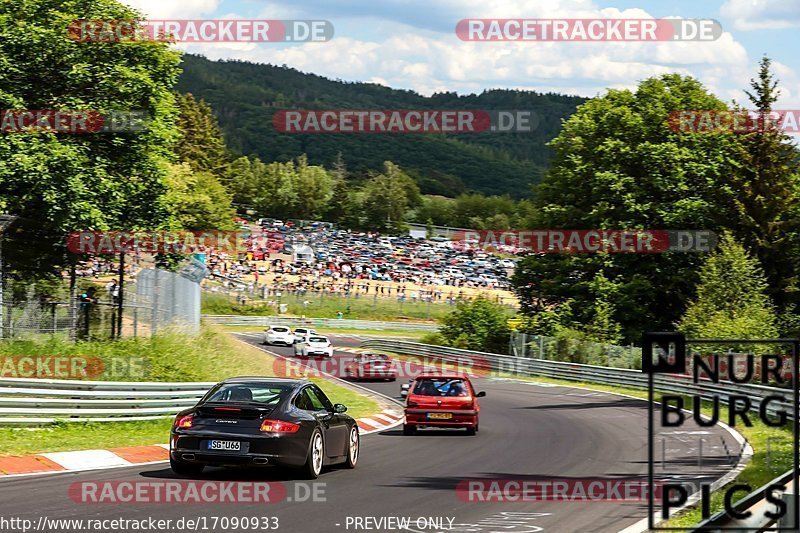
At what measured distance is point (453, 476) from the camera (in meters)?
15.2

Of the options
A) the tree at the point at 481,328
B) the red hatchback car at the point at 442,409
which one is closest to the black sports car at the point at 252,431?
the red hatchback car at the point at 442,409

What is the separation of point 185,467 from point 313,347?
38858mm

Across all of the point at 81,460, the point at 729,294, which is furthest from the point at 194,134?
the point at 81,460

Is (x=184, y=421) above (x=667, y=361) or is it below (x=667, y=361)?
below

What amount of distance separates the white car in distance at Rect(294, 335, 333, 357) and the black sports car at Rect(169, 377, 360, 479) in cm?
3807

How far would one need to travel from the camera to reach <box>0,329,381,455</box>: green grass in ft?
59.2

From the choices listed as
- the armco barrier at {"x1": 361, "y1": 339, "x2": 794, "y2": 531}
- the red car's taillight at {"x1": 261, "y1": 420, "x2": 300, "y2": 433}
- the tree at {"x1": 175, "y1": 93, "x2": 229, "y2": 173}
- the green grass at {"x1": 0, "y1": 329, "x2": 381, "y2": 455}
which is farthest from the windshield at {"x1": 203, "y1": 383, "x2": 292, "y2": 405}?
the tree at {"x1": 175, "y1": 93, "x2": 229, "y2": 173}

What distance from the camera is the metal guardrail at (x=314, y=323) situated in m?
77.3

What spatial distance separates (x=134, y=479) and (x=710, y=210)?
43274mm

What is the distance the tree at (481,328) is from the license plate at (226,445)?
45233 mm

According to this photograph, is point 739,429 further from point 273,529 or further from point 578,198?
point 578,198

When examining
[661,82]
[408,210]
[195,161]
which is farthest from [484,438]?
[408,210]

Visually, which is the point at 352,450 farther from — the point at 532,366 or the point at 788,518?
the point at 532,366

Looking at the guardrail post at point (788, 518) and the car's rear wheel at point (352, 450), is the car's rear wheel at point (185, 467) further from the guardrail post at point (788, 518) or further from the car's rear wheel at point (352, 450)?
the guardrail post at point (788, 518)
